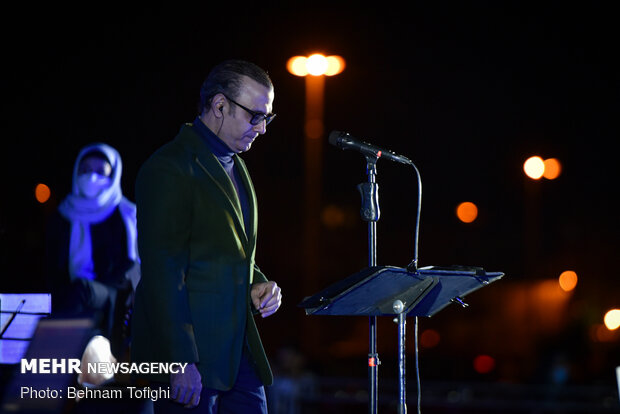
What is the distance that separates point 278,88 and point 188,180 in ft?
39.0

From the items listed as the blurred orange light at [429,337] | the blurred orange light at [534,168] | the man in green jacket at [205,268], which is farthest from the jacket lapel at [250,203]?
the blurred orange light at [429,337]

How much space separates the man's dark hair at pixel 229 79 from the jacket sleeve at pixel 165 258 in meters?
0.44

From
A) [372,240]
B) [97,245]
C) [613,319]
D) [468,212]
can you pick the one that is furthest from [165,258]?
[613,319]

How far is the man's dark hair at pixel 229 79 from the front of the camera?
3.36 m

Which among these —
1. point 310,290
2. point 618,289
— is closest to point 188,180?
point 310,290

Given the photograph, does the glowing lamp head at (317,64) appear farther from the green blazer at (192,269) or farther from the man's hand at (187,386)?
the man's hand at (187,386)

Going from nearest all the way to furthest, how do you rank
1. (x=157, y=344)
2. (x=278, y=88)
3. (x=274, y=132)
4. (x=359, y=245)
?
1. (x=157, y=344)
2. (x=278, y=88)
3. (x=274, y=132)
4. (x=359, y=245)

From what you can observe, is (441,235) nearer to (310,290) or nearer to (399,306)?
(310,290)

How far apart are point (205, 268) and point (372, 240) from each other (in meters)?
0.86

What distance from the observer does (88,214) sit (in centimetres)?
485

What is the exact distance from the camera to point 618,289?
80.0ft

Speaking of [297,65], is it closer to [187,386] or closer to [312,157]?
[312,157]

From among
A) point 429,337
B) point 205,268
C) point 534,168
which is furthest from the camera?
point 429,337

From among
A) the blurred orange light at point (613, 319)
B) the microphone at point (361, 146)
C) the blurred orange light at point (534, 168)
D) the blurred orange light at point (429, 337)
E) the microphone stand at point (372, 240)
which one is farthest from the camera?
the blurred orange light at point (429, 337)
